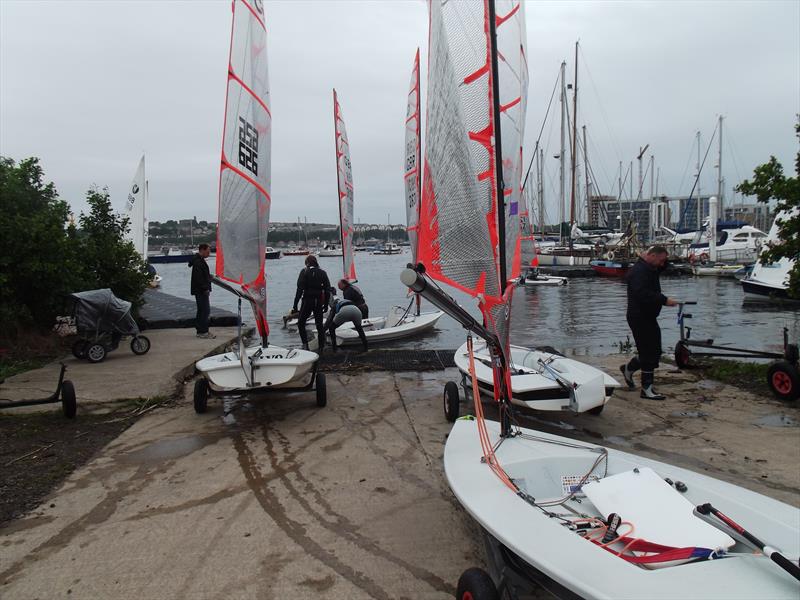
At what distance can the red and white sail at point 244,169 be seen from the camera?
6.15 metres

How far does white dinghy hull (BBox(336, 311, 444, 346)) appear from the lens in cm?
1088

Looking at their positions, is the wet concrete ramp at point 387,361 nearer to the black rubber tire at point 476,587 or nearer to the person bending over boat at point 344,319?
the person bending over boat at point 344,319

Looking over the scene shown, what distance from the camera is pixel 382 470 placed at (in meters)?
4.38

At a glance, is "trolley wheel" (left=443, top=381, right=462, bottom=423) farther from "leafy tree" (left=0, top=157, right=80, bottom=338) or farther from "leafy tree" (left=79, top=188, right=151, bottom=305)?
"leafy tree" (left=79, top=188, right=151, bottom=305)

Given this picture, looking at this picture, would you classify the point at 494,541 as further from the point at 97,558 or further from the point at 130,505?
the point at 130,505

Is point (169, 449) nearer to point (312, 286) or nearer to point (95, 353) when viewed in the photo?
point (95, 353)

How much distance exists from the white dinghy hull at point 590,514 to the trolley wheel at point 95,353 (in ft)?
21.4

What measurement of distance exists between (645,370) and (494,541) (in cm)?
451

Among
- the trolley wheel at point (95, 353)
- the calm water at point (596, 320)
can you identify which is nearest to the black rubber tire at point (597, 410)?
the calm water at point (596, 320)

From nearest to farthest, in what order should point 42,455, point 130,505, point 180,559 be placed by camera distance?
point 180,559, point 130,505, point 42,455

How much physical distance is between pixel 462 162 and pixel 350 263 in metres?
9.82

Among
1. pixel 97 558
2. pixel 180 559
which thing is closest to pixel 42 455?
pixel 97 558

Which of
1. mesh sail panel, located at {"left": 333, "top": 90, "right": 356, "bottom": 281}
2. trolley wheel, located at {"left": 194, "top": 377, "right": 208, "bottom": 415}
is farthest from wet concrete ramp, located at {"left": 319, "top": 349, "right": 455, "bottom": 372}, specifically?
mesh sail panel, located at {"left": 333, "top": 90, "right": 356, "bottom": 281}

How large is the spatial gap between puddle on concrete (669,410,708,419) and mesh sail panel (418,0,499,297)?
11.6 feet
